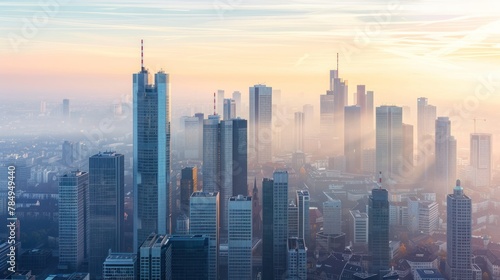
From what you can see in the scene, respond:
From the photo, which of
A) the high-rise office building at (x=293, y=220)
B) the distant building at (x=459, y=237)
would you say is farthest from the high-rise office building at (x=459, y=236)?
the high-rise office building at (x=293, y=220)

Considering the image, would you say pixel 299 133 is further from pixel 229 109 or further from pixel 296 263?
pixel 296 263

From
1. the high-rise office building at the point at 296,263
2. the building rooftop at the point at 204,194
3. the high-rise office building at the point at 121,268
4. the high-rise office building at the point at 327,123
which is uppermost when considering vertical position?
the high-rise office building at the point at 327,123

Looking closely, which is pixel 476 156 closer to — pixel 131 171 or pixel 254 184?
pixel 254 184

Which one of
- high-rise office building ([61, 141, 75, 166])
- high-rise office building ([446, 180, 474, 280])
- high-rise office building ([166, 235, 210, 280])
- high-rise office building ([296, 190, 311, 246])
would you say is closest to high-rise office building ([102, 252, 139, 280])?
high-rise office building ([166, 235, 210, 280])

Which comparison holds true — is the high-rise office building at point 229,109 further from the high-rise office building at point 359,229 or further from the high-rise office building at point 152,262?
the high-rise office building at point 152,262

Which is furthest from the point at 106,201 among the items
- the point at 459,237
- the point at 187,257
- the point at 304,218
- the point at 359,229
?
the point at 459,237

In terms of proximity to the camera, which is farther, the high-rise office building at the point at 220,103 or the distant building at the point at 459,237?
the high-rise office building at the point at 220,103
